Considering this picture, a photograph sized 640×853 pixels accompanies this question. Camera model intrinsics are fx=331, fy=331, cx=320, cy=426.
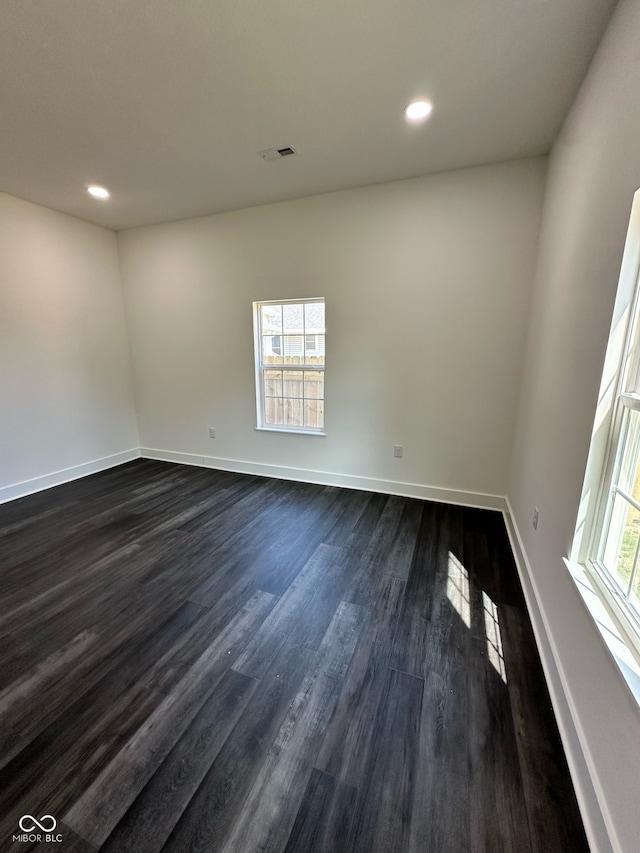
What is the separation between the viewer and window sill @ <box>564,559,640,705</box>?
916 millimetres

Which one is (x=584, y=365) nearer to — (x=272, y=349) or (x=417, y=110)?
(x=417, y=110)

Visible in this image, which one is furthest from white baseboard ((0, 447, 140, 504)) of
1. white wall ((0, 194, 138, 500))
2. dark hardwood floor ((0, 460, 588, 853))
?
dark hardwood floor ((0, 460, 588, 853))

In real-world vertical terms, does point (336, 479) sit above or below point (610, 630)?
below

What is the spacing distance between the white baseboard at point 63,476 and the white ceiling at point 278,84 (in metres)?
2.79

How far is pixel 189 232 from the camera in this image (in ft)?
12.2

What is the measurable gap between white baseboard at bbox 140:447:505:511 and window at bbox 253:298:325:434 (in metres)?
0.50

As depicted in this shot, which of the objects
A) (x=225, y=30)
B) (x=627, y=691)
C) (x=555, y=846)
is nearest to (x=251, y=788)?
(x=555, y=846)

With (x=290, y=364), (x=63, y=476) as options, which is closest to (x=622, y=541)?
(x=290, y=364)

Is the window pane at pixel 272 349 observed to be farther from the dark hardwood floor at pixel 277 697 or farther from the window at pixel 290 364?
the dark hardwood floor at pixel 277 697

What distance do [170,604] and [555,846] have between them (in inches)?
72.8

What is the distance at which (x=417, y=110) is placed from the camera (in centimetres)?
202

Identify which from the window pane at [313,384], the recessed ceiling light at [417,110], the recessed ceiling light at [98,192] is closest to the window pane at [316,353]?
the window pane at [313,384]

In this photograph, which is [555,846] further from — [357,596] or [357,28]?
[357,28]

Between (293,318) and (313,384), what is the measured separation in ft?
2.43
